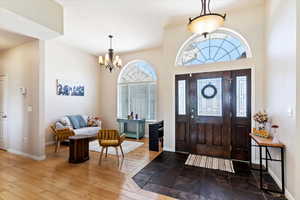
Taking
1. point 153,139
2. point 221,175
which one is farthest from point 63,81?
point 221,175

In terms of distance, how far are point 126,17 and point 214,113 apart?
124 inches

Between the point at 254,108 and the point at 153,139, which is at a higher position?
the point at 254,108

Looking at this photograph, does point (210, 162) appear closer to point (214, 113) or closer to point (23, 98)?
point (214, 113)

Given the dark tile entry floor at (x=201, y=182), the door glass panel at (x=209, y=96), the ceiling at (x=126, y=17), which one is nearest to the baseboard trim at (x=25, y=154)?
the dark tile entry floor at (x=201, y=182)

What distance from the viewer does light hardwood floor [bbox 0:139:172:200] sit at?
2156mm

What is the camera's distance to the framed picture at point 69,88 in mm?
5043

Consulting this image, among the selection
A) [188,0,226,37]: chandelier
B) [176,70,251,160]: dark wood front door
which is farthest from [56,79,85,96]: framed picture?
[188,0,226,37]: chandelier

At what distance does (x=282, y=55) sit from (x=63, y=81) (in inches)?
231

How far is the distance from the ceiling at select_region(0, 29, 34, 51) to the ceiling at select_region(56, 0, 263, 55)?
3.40ft

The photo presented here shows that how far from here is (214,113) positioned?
3.62 metres

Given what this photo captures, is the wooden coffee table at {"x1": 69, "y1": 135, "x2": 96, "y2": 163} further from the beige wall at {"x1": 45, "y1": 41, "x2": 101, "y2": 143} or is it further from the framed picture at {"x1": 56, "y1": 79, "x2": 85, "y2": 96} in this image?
→ the framed picture at {"x1": 56, "y1": 79, "x2": 85, "y2": 96}

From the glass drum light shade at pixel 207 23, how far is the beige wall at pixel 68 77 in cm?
471

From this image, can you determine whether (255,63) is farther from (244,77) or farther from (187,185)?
(187,185)

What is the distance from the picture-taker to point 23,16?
2371mm
